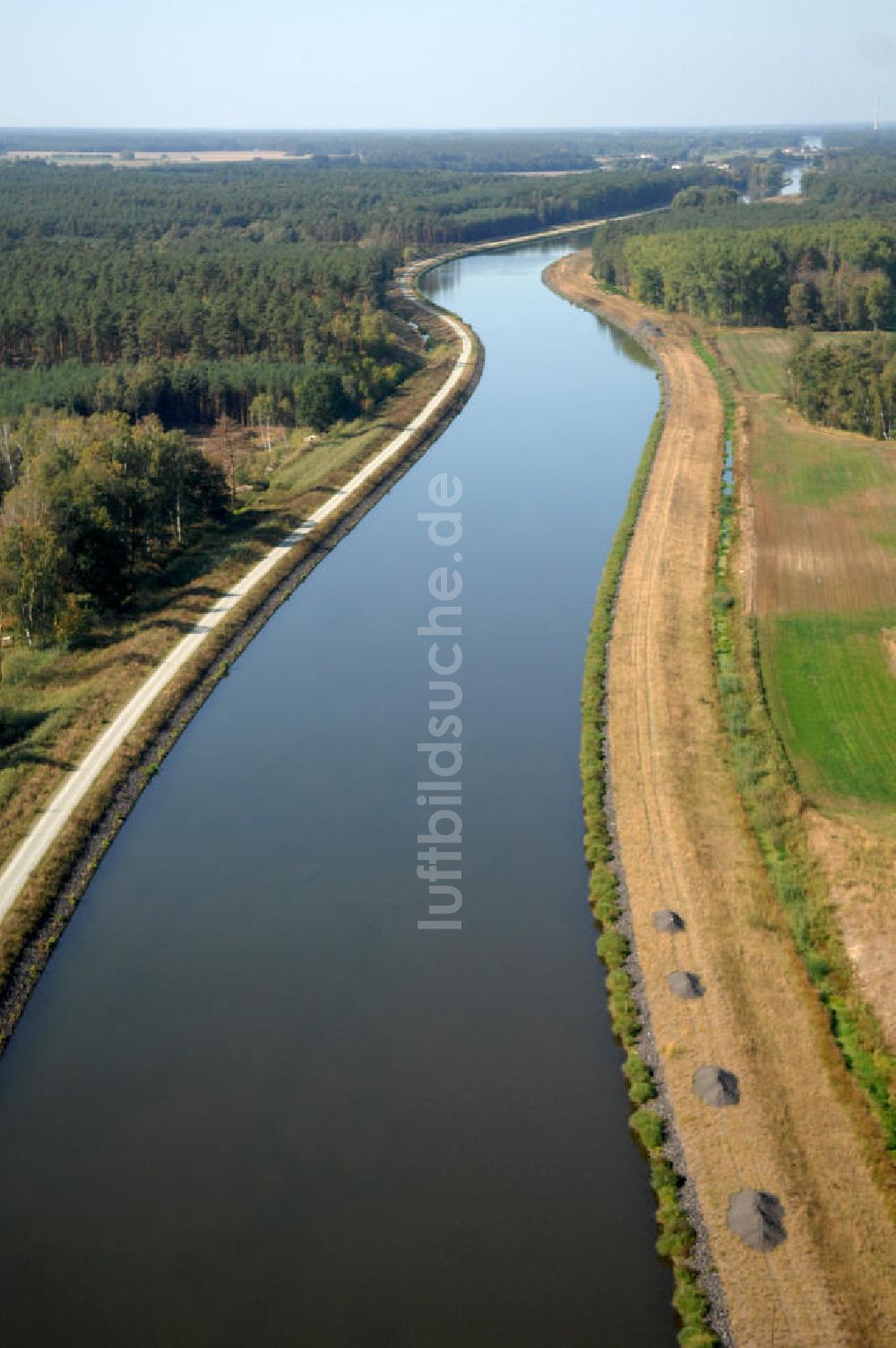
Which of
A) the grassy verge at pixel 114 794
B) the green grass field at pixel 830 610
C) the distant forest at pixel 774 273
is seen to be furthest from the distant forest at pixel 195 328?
the green grass field at pixel 830 610

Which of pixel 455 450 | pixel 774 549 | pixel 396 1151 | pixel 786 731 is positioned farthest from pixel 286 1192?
pixel 455 450

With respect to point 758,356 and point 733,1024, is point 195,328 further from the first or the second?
point 733,1024

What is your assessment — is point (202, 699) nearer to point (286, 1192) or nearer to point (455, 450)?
point (286, 1192)

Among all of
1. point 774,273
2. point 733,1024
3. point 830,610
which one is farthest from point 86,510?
point 774,273

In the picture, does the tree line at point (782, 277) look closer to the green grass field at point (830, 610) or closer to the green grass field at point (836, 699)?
the green grass field at point (830, 610)

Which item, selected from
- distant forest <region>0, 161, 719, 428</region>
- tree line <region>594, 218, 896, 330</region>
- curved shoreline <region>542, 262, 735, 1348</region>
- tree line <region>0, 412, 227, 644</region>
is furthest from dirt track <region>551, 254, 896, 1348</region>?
tree line <region>594, 218, 896, 330</region>
